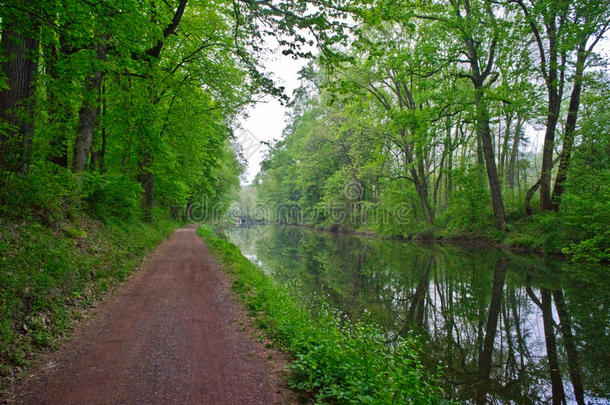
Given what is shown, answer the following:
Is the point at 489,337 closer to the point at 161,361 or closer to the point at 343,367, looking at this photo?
the point at 343,367

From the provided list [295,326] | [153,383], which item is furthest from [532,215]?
[153,383]

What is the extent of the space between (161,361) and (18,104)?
613cm

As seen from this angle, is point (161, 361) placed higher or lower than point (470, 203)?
lower

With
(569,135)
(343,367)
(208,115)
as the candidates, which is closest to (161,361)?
(343,367)

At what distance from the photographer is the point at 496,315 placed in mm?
7285

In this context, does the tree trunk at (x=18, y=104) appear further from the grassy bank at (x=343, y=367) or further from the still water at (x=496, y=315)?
the still water at (x=496, y=315)

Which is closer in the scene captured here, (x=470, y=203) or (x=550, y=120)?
(x=550, y=120)

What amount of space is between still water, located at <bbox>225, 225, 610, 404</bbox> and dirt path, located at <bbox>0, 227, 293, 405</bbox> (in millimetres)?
2895

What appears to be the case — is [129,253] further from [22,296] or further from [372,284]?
[372,284]

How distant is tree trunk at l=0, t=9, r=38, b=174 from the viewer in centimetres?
618

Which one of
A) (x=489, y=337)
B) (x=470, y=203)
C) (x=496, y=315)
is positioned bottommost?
(x=489, y=337)

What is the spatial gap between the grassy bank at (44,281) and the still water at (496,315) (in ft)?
18.4

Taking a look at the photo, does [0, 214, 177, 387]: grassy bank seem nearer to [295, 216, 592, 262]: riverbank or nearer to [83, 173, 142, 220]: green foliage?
[83, 173, 142, 220]: green foliage

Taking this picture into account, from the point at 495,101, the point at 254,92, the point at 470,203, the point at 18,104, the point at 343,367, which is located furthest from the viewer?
the point at 470,203
